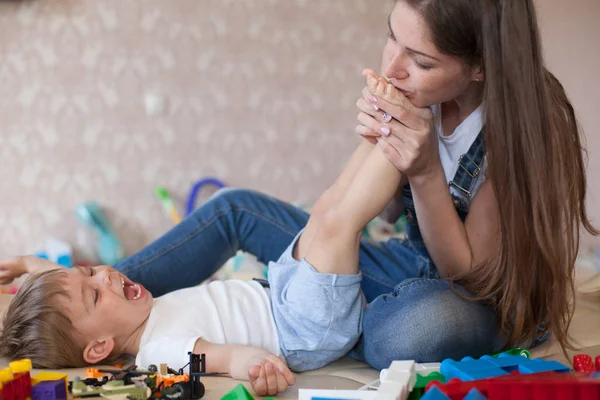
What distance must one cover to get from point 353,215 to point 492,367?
32cm

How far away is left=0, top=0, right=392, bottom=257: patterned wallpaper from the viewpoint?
240 cm

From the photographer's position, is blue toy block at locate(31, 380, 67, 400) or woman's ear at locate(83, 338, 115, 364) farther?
woman's ear at locate(83, 338, 115, 364)

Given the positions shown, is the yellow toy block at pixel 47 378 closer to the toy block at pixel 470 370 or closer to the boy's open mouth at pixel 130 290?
the boy's open mouth at pixel 130 290

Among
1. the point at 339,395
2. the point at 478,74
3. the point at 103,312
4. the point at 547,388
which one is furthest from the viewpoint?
the point at 103,312

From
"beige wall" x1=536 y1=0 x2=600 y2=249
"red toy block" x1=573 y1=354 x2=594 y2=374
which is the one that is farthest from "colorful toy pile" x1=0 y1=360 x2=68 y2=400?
"beige wall" x1=536 y1=0 x2=600 y2=249

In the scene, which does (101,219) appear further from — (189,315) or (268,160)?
(189,315)

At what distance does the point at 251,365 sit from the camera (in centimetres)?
113

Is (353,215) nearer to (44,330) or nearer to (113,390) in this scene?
(113,390)

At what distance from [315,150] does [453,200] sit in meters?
1.44

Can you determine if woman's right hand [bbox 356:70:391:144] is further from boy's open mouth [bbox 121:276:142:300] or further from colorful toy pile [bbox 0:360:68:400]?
colorful toy pile [bbox 0:360:68:400]

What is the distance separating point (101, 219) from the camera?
245 centimetres

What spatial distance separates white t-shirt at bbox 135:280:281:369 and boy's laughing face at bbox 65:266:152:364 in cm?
3

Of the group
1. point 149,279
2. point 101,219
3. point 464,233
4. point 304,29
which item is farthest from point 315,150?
point 464,233

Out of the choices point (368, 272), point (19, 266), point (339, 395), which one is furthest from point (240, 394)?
point (19, 266)
